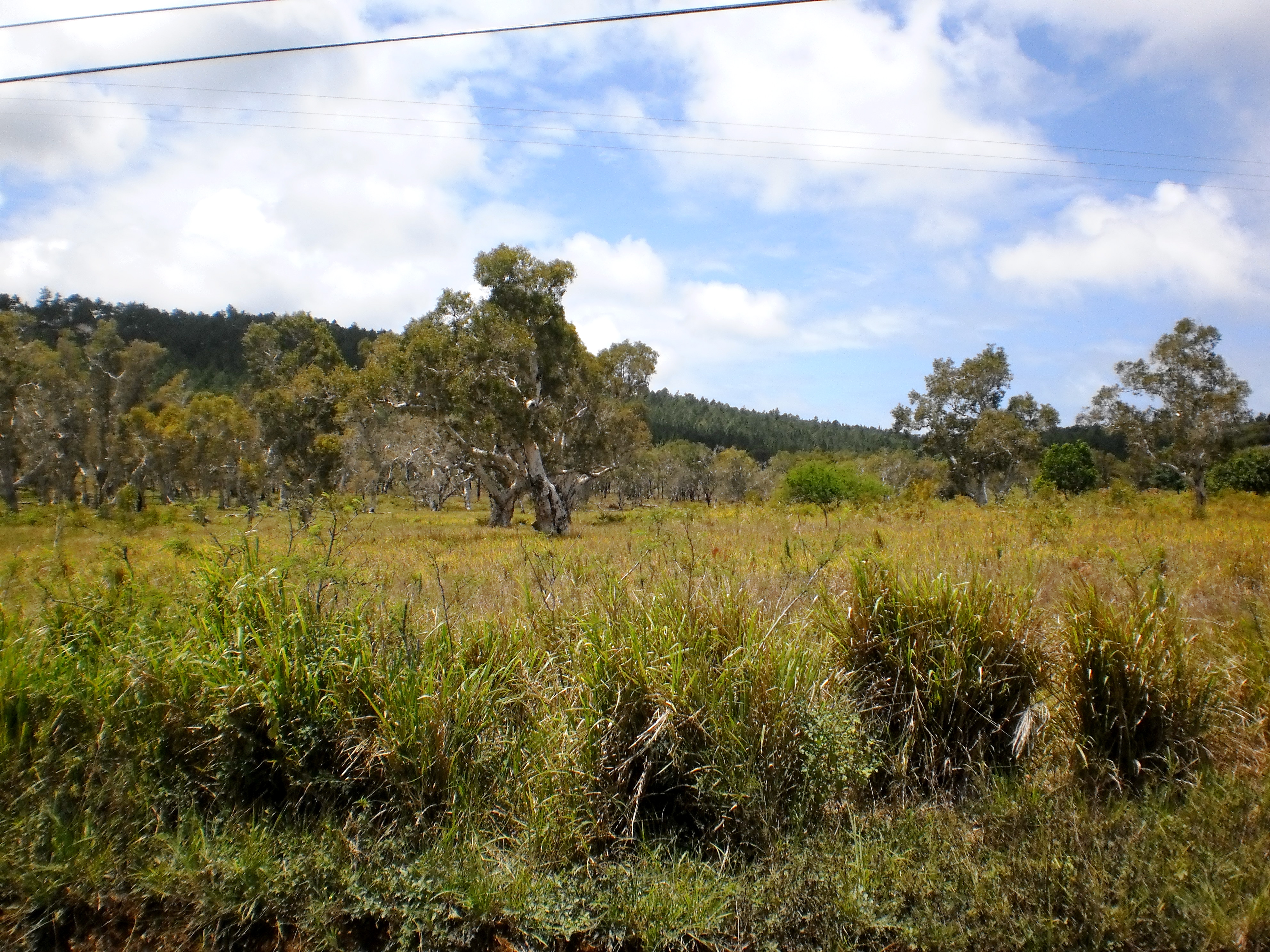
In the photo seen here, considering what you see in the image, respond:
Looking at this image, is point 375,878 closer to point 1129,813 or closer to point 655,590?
point 655,590

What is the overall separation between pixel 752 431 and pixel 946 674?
155236 millimetres

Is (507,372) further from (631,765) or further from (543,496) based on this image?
(631,765)

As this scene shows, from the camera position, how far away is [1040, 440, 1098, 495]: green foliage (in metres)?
62.7

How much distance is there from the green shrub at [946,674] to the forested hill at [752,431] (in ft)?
382

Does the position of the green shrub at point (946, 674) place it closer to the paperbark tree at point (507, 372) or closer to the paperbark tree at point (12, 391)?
the paperbark tree at point (507, 372)

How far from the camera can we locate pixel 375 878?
360 centimetres

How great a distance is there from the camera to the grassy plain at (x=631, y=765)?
3416 millimetres

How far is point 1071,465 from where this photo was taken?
222ft

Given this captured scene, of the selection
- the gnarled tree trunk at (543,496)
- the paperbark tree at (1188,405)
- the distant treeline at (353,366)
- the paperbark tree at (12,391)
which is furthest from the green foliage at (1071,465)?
the paperbark tree at (12,391)

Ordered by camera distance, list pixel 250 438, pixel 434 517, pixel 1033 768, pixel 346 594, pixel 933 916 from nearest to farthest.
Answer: pixel 933 916, pixel 1033 768, pixel 346 594, pixel 434 517, pixel 250 438

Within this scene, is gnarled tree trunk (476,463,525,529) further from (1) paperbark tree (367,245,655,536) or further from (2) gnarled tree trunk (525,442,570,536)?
(2) gnarled tree trunk (525,442,570,536)

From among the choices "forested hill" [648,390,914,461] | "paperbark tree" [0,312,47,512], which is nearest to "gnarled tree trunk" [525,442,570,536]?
"paperbark tree" [0,312,47,512]

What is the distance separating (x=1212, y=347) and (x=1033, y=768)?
35.6 metres

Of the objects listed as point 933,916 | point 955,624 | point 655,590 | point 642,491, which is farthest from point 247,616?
point 642,491
